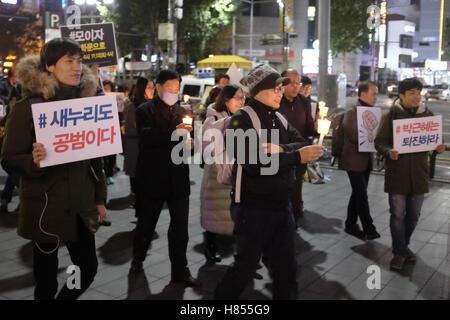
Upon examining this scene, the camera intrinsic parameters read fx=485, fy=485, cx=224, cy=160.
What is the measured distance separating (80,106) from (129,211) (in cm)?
438

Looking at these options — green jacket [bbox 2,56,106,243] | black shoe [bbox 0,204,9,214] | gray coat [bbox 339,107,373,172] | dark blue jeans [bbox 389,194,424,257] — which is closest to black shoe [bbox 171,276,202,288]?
green jacket [bbox 2,56,106,243]

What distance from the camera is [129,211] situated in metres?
7.43

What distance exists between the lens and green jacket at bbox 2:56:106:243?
303cm

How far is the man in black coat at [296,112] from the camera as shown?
20.1 ft

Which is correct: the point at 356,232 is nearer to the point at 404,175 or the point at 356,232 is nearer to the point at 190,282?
the point at 404,175

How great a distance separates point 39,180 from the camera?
3086 mm

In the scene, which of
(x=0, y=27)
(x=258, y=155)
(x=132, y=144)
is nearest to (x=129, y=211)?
(x=132, y=144)

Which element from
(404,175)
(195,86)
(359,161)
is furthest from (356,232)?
(195,86)

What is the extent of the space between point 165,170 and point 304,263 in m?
1.86

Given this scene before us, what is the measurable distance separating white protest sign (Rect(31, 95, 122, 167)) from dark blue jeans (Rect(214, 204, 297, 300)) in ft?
3.46

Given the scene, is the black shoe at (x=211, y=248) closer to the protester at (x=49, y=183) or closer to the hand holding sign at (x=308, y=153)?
the protester at (x=49, y=183)

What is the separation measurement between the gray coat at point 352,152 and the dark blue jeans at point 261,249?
9.59 ft

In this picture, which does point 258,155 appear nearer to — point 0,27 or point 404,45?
point 0,27

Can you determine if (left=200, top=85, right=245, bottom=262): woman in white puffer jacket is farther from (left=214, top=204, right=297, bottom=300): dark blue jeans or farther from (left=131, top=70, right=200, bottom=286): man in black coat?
(left=214, top=204, right=297, bottom=300): dark blue jeans
